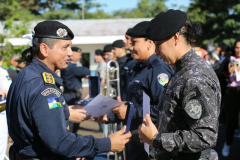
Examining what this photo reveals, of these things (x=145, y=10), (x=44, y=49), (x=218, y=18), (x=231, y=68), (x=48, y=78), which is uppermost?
(x=145, y=10)

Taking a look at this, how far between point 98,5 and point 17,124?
44822 millimetres

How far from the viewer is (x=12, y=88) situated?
7.73ft

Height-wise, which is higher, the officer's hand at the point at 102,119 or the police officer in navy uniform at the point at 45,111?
the police officer in navy uniform at the point at 45,111

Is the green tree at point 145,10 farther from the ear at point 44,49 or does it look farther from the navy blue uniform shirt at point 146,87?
the ear at point 44,49

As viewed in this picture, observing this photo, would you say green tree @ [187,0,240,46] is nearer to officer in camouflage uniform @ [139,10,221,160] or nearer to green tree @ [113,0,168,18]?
officer in camouflage uniform @ [139,10,221,160]

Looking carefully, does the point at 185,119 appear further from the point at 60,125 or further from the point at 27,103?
the point at 27,103

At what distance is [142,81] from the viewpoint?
11.3ft

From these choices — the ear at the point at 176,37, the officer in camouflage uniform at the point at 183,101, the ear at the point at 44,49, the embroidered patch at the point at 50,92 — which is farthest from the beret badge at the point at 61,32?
the ear at the point at 176,37

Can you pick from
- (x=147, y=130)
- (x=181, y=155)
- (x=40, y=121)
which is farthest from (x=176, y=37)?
(x=40, y=121)

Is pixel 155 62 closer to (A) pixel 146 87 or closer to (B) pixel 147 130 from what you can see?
(A) pixel 146 87

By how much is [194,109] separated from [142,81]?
1586mm

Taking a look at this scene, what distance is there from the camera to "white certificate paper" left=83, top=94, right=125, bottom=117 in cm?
297

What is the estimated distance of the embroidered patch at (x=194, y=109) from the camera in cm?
188

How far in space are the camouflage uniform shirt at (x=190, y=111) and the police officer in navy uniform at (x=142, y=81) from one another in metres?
1.05
